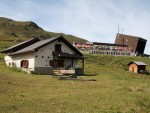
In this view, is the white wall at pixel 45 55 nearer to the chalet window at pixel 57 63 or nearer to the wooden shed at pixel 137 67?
the chalet window at pixel 57 63

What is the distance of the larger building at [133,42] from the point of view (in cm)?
11250

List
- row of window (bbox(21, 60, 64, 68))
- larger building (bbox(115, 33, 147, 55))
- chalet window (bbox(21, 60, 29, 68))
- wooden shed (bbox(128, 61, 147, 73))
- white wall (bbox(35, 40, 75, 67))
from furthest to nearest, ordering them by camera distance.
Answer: larger building (bbox(115, 33, 147, 55)) < wooden shed (bbox(128, 61, 147, 73)) < chalet window (bbox(21, 60, 29, 68)) < row of window (bbox(21, 60, 64, 68)) < white wall (bbox(35, 40, 75, 67))

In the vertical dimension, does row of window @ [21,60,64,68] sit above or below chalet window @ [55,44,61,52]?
below

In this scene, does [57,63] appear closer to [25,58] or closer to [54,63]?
[54,63]

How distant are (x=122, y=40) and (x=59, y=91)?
3775 inches

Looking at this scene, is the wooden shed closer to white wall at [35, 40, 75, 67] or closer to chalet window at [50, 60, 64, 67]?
chalet window at [50, 60, 64, 67]

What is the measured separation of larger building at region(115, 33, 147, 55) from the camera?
112500mm

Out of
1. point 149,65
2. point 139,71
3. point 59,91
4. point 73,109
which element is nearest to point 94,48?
point 149,65

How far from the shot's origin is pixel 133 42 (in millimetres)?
114125

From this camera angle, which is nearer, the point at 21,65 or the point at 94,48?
the point at 21,65

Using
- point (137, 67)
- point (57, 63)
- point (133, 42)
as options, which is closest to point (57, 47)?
point (57, 63)

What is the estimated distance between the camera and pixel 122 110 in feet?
61.6

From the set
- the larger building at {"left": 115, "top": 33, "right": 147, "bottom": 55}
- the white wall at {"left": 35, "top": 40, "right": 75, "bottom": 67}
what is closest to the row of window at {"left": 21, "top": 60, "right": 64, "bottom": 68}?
the white wall at {"left": 35, "top": 40, "right": 75, "bottom": 67}

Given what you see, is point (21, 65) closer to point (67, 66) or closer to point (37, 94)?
point (67, 66)
